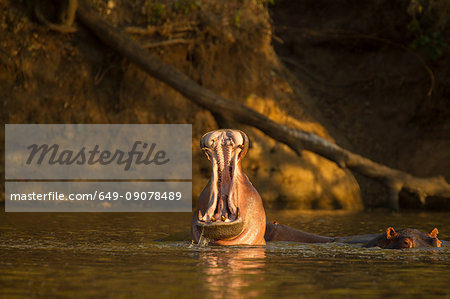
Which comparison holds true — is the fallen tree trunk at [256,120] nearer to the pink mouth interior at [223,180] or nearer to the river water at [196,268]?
the river water at [196,268]

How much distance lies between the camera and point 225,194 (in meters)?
6.95

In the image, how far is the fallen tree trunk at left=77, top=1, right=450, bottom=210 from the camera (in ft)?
52.5

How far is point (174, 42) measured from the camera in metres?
17.9

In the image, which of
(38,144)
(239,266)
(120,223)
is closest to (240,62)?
(38,144)

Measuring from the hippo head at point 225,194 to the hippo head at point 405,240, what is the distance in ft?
4.40

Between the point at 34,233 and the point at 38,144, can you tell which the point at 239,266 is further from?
the point at 38,144

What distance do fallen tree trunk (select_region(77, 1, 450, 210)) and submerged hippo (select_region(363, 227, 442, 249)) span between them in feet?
25.9

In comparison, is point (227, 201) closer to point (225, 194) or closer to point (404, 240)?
point (225, 194)

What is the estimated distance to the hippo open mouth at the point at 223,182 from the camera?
22.5ft

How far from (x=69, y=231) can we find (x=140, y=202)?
7.17m

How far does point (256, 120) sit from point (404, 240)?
8.95m

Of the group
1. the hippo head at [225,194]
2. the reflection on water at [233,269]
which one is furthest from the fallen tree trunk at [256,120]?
the reflection on water at [233,269]

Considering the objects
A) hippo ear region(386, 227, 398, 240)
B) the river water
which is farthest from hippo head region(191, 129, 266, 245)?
hippo ear region(386, 227, 398, 240)

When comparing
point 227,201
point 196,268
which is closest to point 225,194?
point 227,201
